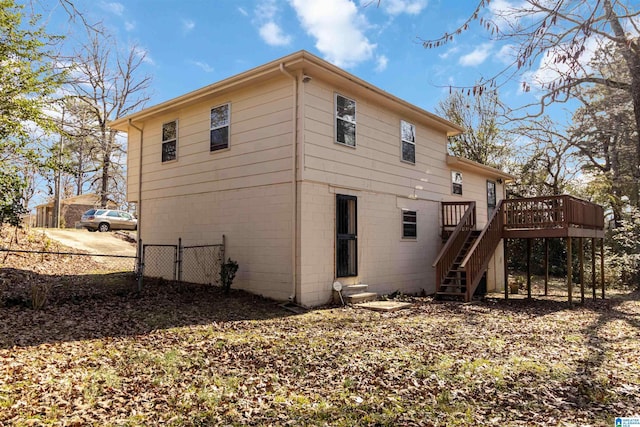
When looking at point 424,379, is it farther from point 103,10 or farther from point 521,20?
point 103,10

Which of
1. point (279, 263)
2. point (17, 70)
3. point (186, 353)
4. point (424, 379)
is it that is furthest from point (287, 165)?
point (17, 70)

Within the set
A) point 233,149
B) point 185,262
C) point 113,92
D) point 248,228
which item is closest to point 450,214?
point 248,228

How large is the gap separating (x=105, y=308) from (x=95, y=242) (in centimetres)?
1163

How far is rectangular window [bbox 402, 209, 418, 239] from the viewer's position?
11.9 metres

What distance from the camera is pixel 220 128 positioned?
10.6 meters

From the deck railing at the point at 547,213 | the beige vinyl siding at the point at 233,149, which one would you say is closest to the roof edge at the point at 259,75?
the beige vinyl siding at the point at 233,149

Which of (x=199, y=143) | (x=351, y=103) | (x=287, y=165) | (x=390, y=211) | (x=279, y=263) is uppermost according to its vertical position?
(x=351, y=103)

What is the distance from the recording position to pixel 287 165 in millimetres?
9023

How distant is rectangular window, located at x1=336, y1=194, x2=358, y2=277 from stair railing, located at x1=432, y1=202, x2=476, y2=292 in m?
2.11

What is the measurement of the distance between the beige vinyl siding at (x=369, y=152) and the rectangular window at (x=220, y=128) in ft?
8.40

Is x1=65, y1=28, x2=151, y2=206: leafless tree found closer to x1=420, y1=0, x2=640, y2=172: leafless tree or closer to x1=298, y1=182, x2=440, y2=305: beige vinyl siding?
x1=298, y1=182, x2=440, y2=305: beige vinyl siding

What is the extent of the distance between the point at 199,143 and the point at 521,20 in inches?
325

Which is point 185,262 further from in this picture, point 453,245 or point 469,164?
point 469,164

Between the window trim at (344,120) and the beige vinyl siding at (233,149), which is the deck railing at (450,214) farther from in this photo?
the beige vinyl siding at (233,149)
